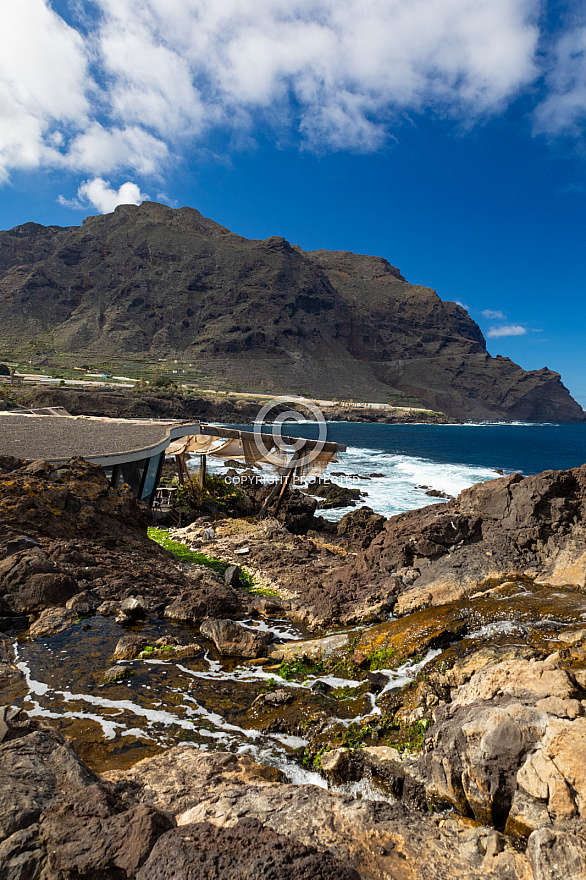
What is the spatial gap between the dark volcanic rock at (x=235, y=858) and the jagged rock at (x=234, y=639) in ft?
11.4

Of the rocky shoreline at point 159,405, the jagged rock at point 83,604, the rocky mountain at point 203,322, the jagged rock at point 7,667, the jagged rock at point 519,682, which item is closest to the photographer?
the jagged rock at point 519,682

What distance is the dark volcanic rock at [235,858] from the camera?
6.66 ft

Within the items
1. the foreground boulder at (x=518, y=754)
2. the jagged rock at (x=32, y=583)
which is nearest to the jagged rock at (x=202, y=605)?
the jagged rock at (x=32, y=583)

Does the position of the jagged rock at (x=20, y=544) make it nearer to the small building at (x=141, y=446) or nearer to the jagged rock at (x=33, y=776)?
the small building at (x=141, y=446)

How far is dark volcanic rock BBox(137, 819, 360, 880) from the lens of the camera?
6.66 ft

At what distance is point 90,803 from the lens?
2447 mm

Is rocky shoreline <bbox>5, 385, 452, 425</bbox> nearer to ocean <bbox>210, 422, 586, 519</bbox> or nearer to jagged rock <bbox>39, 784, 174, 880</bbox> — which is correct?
ocean <bbox>210, 422, 586, 519</bbox>

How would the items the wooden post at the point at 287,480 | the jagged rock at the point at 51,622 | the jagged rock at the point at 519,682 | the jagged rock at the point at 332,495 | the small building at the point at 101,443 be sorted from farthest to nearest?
the jagged rock at the point at 332,495 → the wooden post at the point at 287,480 → the small building at the point at 101,443 → the jagged rock at the point at 51,622 → the jagged rock at the point at 519,682

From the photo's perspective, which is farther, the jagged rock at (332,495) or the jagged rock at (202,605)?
the jagged rock at (332,495)

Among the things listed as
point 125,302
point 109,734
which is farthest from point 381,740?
point 125,302

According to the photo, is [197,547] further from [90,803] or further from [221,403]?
[221,403]

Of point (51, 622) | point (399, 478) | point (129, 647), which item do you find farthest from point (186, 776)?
point (399, 478)

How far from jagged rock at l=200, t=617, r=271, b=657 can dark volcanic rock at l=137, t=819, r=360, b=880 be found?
3.48 meters

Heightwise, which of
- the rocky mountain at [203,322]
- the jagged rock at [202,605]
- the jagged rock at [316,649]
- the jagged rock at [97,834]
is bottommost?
the jagged rock at [202,605]
